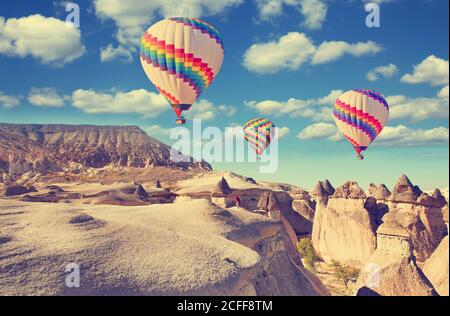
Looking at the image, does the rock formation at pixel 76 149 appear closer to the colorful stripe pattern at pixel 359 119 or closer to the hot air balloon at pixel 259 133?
the hot air balloon at pixel 259 133

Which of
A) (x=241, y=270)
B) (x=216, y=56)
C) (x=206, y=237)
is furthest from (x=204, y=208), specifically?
(x=216, y=56)

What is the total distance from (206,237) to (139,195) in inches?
1250

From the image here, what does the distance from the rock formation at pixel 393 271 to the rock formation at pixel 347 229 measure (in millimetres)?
13724

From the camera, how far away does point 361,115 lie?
3334 cm

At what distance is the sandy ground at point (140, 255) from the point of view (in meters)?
9.98

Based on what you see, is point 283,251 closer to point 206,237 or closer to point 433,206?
point 206,237

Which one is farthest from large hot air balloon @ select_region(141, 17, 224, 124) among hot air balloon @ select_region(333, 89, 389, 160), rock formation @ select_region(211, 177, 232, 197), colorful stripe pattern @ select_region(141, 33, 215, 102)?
hot air balloon @ select_region(333, 89, 389, 160)

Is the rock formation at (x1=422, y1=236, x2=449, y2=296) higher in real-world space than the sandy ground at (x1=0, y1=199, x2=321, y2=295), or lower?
lower

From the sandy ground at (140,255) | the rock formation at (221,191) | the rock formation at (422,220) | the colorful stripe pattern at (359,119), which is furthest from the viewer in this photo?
the rock formation at (221,191)

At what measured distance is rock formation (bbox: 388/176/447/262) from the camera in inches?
1085

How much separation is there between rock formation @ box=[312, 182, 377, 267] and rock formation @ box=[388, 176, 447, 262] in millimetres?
2373

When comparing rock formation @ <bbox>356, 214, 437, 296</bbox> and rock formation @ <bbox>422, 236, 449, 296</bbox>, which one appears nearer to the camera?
rock formation @ <bbox>356, 214, 437, 296</bbox>

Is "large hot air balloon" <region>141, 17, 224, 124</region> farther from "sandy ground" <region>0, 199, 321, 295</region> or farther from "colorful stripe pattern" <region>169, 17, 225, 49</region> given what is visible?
"sandy ground" <region>0, 199, 321, 295</region>

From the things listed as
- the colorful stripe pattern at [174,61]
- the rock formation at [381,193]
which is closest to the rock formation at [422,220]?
the rock formation at [381,193]
